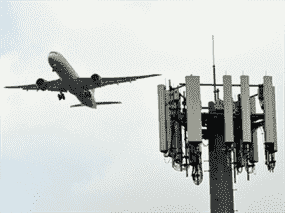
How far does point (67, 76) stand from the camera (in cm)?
7600

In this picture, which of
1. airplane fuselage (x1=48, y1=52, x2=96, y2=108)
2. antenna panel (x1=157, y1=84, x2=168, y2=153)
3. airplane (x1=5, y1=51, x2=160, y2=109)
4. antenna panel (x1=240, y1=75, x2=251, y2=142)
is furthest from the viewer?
airplane (x1=5, y1=51, x2=160, y2=109)

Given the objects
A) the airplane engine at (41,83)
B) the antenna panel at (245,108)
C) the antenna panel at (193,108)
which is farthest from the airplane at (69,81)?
the antenna panel at (245,108)

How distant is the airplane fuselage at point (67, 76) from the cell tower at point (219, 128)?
3328 centimetres

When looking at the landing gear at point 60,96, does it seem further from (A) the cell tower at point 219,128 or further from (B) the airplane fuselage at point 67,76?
(A) the cell tower at point 219,128

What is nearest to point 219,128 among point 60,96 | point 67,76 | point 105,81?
point 67,76

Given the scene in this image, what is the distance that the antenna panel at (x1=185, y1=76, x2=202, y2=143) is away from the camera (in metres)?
38.5

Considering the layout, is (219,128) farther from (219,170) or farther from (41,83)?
(41,83)

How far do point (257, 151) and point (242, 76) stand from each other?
30.8ft

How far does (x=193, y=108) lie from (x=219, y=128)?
Answer: 18.9 feet

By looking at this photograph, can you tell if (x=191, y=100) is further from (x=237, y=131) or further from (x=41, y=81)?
(x=41, y=81)

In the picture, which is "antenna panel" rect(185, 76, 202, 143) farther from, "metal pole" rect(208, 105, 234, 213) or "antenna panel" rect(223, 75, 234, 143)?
"metal pole" rect(208, 105, 234, 213)

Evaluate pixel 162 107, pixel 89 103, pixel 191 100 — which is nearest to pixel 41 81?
pixel 89 103

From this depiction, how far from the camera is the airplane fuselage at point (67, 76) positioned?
72.8m

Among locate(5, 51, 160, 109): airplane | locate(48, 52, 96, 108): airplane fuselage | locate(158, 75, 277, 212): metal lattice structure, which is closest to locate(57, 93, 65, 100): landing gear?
locate(5, 51, 160, 109): airplane
